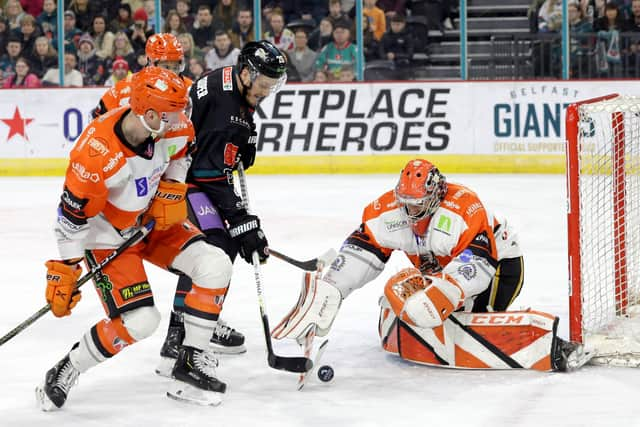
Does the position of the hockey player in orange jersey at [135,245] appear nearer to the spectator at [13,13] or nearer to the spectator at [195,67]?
the spectator at [195,67]

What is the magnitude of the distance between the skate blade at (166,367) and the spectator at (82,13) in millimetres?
6984

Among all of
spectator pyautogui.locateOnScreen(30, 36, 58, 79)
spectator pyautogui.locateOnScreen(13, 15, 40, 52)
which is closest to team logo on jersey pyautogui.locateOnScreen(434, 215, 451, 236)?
spectator pyautogui.locateOnScreen(30, 36, 58, 79)

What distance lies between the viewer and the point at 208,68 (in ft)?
33.3

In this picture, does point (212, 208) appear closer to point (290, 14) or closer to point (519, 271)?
point (519, 271)

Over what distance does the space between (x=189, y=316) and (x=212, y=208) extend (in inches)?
24.3

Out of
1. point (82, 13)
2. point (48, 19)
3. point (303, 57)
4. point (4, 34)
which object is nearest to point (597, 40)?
point (303, 57)

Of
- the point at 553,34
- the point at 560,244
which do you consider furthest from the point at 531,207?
the point at 553,34

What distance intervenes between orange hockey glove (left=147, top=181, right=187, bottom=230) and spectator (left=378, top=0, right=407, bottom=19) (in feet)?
22.2

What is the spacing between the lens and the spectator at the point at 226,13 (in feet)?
33.1

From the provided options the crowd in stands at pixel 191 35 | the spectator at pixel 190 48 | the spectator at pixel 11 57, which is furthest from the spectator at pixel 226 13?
the spectator at pixel 11 57

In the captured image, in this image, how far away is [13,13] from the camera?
34.3 ft

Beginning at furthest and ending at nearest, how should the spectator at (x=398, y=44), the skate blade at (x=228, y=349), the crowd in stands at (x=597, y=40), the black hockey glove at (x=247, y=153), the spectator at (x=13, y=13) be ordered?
the spectator at (x=13, y=13), the spectator at (x=398, y=44), the crowd in stands at (x=597, y=40), the skate blade at (x=228, y=349), the black hockey glove at (x=247, y=153)

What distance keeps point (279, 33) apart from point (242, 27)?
34 centimetres

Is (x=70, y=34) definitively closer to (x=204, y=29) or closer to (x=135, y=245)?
(x=204, y=29)
